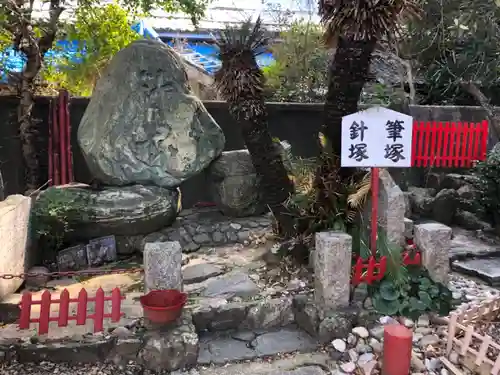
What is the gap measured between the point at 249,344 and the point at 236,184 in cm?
364

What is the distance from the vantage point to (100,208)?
23.6 ft

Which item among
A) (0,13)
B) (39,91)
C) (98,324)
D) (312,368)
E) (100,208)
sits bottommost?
(312,368)

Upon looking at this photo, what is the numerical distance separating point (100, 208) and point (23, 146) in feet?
8.84

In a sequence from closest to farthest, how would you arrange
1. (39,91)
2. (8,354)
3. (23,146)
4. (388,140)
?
(8,354), (388,140), (23,146), (39,91)

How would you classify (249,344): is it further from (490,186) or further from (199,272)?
(490,186)

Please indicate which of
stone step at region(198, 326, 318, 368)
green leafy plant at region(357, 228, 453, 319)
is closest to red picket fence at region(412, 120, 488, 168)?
green leafy plant at region(357, 228, 453, 319)

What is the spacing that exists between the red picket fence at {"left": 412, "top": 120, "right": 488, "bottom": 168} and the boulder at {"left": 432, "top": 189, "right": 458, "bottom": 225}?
2.95 ft

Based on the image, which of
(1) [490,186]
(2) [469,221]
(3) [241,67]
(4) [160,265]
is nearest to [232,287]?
(4) [160,265]

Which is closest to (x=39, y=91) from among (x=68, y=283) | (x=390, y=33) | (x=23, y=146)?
(x=23, y=146)

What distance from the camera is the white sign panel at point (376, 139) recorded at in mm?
5527

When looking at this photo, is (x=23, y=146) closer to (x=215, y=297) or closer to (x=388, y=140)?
(x=215, y=297)

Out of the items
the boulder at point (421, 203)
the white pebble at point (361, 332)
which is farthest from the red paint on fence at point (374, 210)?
the boulder at point (421, 203)

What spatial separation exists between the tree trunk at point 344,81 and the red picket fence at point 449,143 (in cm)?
366

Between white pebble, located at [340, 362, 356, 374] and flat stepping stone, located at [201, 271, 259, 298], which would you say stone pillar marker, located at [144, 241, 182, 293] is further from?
white pebble, located at [340, 362, 356, 374]
